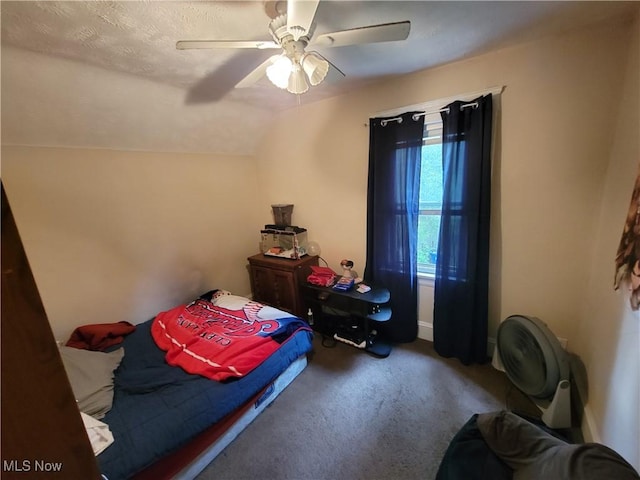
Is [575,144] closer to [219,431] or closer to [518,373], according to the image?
[518,373]

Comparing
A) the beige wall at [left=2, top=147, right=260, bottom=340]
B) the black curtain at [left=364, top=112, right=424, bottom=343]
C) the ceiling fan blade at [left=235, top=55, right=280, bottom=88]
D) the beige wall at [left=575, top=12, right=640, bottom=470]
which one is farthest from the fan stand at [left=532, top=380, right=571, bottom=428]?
the beige wall at [left=2, top=147, right=260, bottom=340]

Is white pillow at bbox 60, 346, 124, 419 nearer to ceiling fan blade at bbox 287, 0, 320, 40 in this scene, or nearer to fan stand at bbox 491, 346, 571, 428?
ceiling fan blade at bbox 287, 0, 320, 40

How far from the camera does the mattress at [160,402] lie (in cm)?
123

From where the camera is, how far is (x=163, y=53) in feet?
5.04

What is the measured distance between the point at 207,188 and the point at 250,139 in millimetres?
772

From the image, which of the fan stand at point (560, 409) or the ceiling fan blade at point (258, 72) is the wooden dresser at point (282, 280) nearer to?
the ceiling fan blade at point (258, 72)

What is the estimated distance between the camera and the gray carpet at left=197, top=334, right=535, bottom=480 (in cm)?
143

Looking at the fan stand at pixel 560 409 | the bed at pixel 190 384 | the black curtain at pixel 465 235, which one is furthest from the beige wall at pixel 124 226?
the fan stand at pixel 560 409

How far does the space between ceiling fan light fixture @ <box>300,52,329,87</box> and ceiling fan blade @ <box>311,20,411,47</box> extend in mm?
69

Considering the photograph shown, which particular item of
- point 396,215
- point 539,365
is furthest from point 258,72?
point 539,365

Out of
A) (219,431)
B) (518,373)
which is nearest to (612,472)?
(518,373)

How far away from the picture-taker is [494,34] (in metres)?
1.55

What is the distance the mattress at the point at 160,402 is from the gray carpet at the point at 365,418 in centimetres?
25

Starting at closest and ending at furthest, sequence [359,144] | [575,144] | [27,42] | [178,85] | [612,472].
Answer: [612,472] → [27,42] → [575,144] → [178,85] → [359,144]
